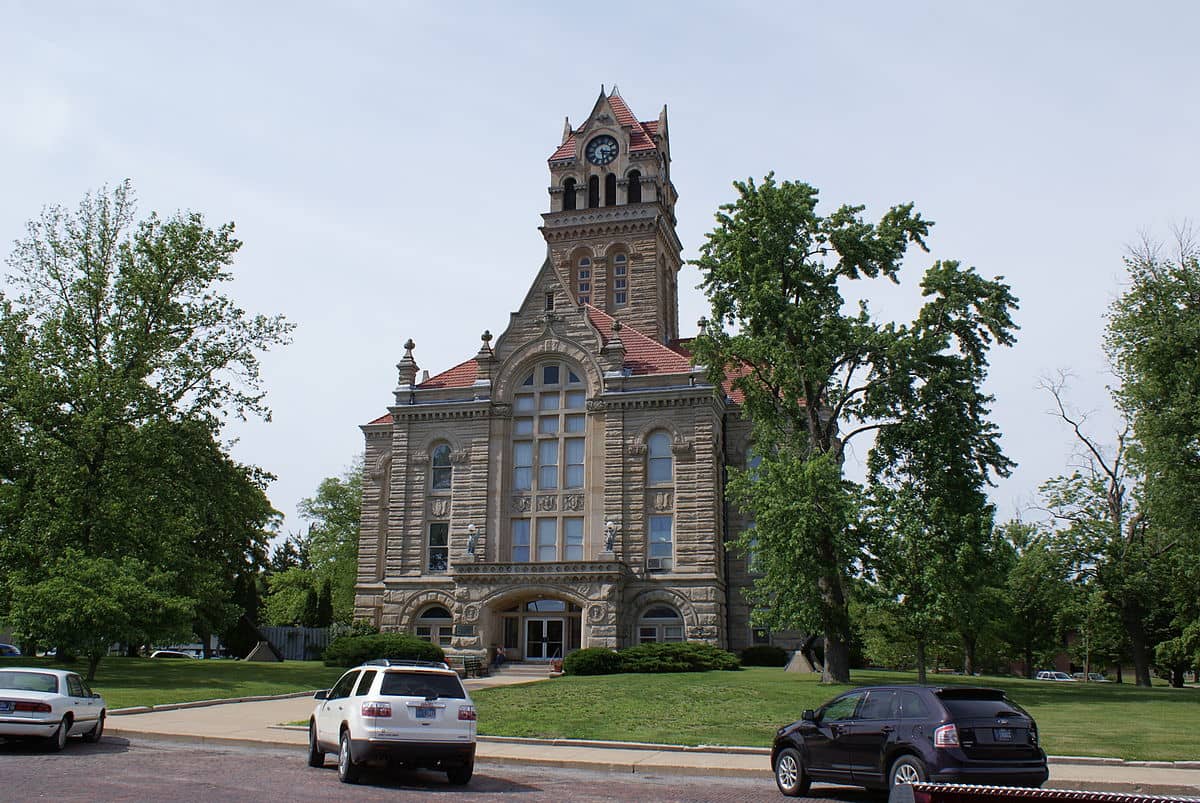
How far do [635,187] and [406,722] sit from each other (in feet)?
171

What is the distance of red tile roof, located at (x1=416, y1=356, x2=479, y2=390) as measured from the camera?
5194 centimetres

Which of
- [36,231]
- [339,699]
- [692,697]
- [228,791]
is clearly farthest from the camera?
[36,231]

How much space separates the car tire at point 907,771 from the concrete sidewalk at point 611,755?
116 inches

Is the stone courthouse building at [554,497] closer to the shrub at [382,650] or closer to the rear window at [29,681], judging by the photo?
the shrub at [382,650]

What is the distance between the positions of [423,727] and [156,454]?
28.6m

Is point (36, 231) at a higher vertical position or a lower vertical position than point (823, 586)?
higher

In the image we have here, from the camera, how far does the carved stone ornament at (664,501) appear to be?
4697 centimetres

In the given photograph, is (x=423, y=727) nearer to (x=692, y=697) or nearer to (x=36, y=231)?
(x=692, y=697)

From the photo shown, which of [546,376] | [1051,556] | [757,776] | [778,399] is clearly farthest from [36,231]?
[1051,556]

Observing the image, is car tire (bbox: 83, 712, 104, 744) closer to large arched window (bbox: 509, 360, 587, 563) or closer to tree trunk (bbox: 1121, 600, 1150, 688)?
large arched window (bbox: 509, 360, 587, 563)

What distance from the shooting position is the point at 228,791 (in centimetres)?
1292

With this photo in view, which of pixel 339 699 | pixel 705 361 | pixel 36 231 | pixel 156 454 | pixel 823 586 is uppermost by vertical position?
pixel 36 231

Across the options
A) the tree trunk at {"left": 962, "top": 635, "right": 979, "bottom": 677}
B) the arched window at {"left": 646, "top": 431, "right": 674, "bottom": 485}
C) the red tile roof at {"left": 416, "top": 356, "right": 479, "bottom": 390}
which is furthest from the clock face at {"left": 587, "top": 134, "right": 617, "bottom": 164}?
the tree trunk at {"left": 962, "top": 635, "right": 979, "bottom": 677}

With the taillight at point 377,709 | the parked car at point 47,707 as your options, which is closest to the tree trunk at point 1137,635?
the taillight at point 377,709
